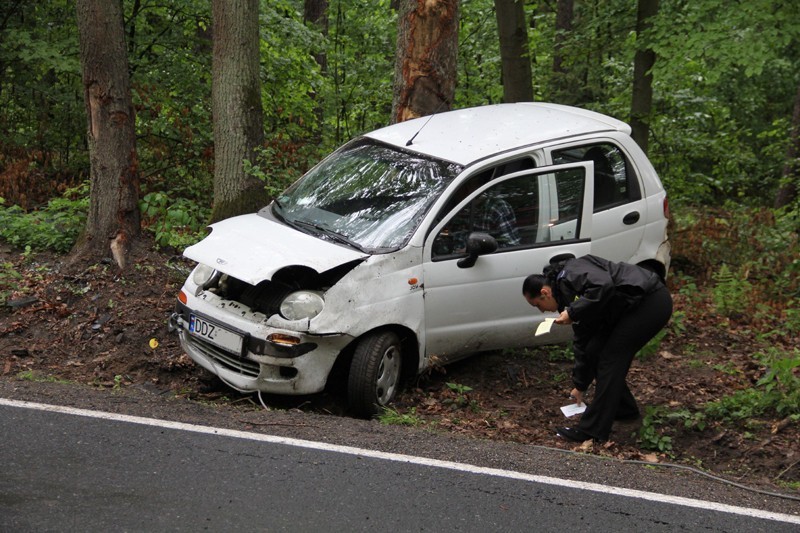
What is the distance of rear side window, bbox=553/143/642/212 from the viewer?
7277 millimetres

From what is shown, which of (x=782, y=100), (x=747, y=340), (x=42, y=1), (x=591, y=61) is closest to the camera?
(x=747, y=340)

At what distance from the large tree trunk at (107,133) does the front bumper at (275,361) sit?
319 cm

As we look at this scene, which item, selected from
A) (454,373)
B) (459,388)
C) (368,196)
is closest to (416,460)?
(459,388)

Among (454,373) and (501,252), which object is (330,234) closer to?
(501,252)

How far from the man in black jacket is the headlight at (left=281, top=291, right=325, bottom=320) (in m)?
1.51

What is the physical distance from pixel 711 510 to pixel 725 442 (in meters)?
1.65

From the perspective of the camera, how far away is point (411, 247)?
20.3 feet

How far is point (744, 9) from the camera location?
9836 millimetres

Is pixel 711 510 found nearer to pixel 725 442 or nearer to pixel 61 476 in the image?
pixel 725 442

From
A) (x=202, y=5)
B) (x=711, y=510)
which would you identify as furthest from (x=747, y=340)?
(x=202, y=5)

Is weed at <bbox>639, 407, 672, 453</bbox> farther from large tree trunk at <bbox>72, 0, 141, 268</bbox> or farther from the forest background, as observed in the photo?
large tree trunk at <bbox>72, 0, 141, 268</bbox>

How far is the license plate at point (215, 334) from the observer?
→ 19.3ft

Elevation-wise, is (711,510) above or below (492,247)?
below

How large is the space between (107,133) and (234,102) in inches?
57.9
